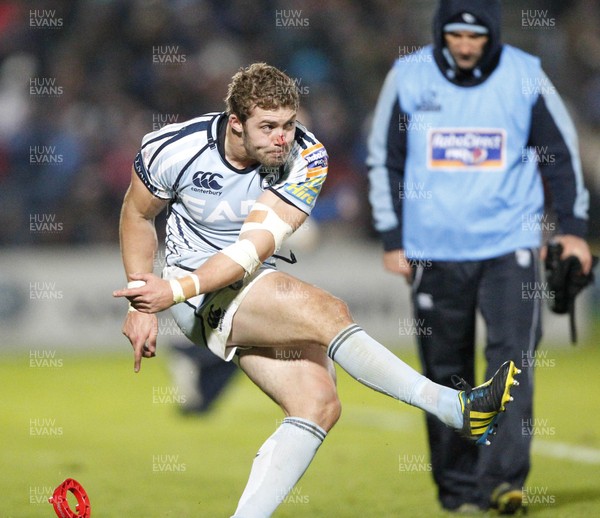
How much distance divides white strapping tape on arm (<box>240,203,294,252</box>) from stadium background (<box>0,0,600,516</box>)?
19.4 feet

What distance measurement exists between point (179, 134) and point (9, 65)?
9.96 m

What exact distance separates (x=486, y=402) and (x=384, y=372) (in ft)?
1.47

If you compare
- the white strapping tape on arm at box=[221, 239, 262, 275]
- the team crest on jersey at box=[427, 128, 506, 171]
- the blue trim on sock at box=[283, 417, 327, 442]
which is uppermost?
the team crest on jersey at box=[427, 128, 506, 171]

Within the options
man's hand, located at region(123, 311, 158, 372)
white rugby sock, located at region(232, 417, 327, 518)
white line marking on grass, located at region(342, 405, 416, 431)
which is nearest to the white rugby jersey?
man's hand, located at region(123, 311, 158, 372)

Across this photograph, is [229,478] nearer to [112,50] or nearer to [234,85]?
[234,85]

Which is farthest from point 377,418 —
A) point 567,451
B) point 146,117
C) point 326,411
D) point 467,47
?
point 146,117

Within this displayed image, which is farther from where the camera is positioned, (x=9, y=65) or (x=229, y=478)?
(x=9, y=65)

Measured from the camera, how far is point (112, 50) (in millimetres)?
15367

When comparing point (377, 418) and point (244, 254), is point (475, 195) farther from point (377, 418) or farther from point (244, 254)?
point (377, 418)

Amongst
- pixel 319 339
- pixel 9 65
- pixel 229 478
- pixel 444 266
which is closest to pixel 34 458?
pixel 229 478

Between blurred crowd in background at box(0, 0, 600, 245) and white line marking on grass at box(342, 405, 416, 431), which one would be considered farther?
blurred crowd in background at box(0, 0, 600, 245)

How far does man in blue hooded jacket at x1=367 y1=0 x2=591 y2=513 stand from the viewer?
253 inches

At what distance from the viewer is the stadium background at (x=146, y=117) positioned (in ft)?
42.8

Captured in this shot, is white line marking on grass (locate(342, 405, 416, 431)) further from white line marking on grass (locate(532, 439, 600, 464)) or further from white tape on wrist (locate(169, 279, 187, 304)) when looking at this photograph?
white tape on wrist (locate(169, 279, 187, 304))
